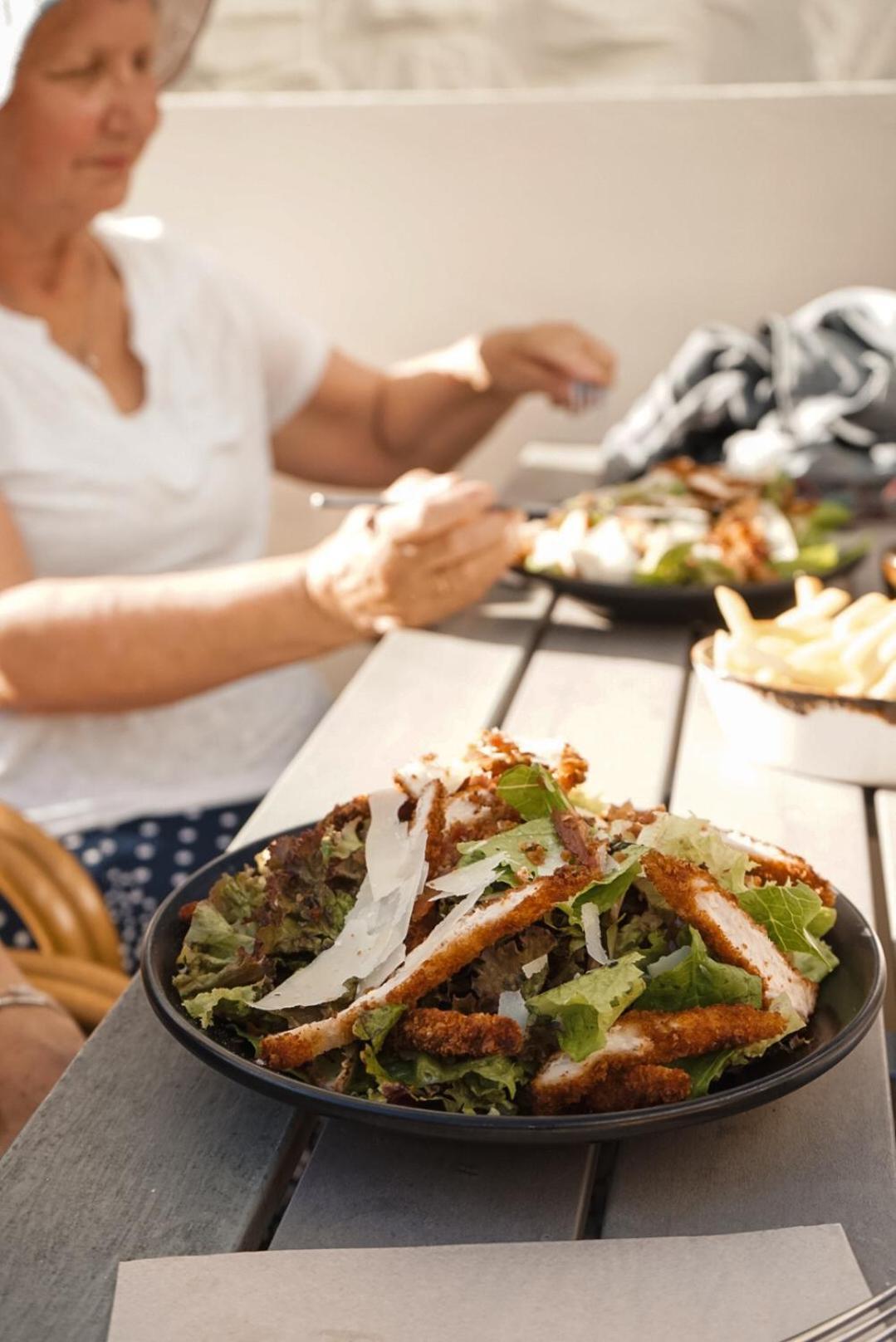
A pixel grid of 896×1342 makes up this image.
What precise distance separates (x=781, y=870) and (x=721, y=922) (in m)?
0.14

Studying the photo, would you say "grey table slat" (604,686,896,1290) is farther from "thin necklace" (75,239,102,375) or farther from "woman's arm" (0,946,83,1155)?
"thin necklace" (75,239,102,375)

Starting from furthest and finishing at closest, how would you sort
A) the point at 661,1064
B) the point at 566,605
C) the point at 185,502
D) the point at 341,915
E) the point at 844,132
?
1. the point at 844,132
2. the point at 185,502
3. the point at 566,605
4. the point at 341,915
5. the point at 661,1064

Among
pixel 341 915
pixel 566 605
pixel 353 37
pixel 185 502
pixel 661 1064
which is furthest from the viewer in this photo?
pixel 353 37

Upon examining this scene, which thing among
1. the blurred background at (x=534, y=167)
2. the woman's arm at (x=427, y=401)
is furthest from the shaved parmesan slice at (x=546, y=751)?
the blurred background at (x=534, y=167)

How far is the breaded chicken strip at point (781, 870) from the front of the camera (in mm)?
862

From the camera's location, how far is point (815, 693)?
120 cm

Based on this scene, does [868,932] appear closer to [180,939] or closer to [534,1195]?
[534,1195]

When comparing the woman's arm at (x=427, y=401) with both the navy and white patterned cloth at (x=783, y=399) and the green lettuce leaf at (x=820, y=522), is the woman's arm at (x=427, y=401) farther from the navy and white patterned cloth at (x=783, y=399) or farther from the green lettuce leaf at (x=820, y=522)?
the green lettuce leaf at (x=820, y=522)

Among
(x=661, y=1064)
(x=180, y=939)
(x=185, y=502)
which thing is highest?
(x=661, y=1064)

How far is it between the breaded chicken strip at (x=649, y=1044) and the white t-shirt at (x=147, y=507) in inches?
49.1

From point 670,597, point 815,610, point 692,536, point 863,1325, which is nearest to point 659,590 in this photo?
point 670,597

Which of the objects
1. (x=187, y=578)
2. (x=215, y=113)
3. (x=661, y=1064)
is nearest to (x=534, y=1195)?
(x=661, y=1064)

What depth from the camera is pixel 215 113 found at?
3.10 metres

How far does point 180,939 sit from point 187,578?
82 cm
